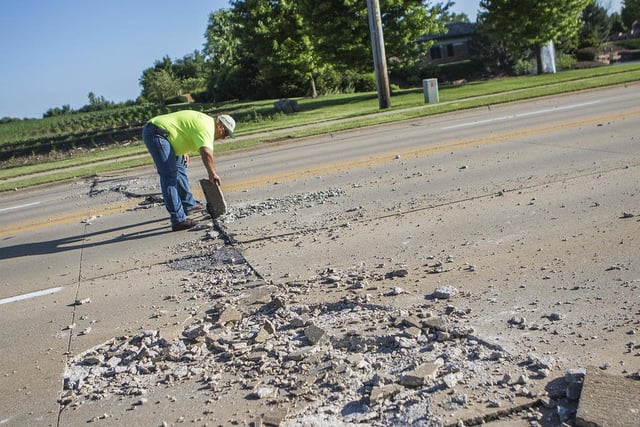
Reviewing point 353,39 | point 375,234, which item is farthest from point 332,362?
point 353,39

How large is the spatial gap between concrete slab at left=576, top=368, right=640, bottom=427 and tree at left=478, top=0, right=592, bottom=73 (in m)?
32.9

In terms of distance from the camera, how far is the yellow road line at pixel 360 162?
417 inches

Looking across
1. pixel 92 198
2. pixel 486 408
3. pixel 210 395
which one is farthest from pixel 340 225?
pixel 92 198

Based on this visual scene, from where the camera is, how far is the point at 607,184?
26.0 feet

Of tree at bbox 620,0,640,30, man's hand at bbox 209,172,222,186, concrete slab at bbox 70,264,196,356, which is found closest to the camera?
concrete slab at bbox 70,264,196,356

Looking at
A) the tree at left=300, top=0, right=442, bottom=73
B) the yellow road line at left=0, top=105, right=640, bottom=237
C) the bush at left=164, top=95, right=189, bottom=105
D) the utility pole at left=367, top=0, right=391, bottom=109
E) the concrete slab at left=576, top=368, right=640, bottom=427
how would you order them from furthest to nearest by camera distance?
the bush at left=164, top=95, right=189, bottom=105
the tree at left=300, top=0, right=442, bottom=73
the utility pole at left=367, top=0, right=391, bottom=109
the yellow road line at left=0, top=105, right=640, bottom=237
the concrete slab at left=576, top=368, right=640, bottom=427

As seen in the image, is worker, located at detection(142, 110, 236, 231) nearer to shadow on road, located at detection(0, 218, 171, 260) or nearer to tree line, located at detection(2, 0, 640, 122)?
shadow on road, located at detection(0, 218, 171, 260)

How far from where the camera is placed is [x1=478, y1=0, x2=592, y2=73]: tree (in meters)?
33.1

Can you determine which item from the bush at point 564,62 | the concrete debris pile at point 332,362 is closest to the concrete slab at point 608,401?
the concrete debris pile at point 332,362

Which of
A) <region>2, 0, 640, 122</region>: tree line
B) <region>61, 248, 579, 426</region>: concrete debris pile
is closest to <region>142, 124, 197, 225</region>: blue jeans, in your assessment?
<region>61, 248, 579, 426</region>: concrete debris pile

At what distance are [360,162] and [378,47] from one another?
10.3m

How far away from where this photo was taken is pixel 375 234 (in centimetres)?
712

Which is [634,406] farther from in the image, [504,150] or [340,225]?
[504,150]

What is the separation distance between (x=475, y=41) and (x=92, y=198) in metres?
44.8
